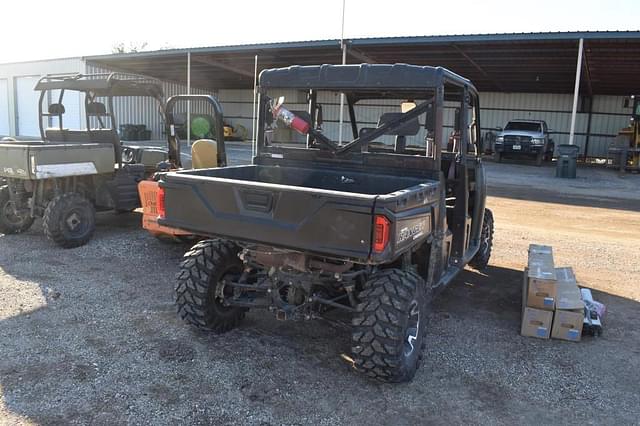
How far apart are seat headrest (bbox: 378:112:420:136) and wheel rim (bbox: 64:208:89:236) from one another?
4.55 m

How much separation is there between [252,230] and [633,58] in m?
20.4

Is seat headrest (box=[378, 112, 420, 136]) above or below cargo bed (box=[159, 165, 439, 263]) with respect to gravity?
above

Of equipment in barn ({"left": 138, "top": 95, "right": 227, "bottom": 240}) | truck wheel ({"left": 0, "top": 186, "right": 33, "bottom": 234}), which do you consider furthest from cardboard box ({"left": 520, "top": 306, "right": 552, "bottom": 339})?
truck wheel ({"left": 0, "top": 186, "right": 33, "bottom": 234})

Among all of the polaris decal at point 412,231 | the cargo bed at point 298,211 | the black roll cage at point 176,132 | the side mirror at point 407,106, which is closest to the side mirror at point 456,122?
the side mirror at point 407,106

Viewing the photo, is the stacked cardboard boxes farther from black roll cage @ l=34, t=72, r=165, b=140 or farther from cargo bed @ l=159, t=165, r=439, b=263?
black roll cage @ l=34, t=72, r=165, b=140

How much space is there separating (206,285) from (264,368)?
78cm

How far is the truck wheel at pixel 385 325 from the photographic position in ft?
11.1

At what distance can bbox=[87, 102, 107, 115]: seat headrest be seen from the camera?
25.7ft

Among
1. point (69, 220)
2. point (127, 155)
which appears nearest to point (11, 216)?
point (69, 220)

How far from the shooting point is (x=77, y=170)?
712cm

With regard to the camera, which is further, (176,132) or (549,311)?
(176,132)

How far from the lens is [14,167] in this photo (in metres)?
6.89

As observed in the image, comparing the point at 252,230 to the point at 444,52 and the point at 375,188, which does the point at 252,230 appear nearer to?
the point at 375,188

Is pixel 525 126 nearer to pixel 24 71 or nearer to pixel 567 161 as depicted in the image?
pixel 567 161
